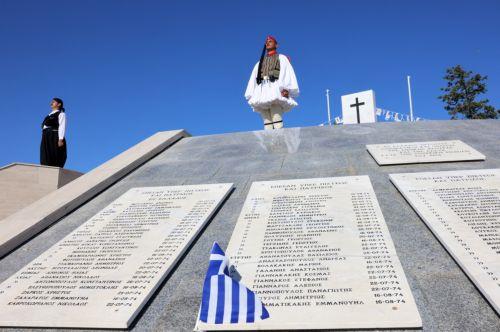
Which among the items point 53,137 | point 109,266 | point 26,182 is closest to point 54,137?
point 53,137

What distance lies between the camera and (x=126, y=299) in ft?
9.93

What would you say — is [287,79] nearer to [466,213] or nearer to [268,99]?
[268,99]

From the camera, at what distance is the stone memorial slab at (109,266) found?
9.71ft

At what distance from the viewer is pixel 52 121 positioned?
28.2ft

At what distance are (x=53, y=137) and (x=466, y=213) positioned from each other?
7859 mm

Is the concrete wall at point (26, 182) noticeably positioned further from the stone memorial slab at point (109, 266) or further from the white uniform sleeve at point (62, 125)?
the stone memorial slab at point (109, 266)

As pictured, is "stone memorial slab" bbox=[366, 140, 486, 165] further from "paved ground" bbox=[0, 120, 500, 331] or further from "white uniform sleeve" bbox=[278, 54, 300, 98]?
"white uniform sleeve" bbox=[278, 54, 300, 98]

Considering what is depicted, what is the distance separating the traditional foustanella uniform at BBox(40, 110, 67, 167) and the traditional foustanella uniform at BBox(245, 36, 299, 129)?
172 inches

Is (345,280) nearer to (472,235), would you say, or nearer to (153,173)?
(472,235)

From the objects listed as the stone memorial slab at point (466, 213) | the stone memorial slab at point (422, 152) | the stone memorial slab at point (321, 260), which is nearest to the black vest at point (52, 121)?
the stone memorial slab at point (321, 260)

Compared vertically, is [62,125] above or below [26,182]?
above

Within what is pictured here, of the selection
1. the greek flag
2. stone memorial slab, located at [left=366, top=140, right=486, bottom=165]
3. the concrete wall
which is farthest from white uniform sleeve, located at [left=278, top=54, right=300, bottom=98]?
the greek flag

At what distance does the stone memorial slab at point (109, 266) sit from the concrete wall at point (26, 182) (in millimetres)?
3760

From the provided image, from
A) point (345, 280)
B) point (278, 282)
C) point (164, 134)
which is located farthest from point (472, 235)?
point (164, 134)
